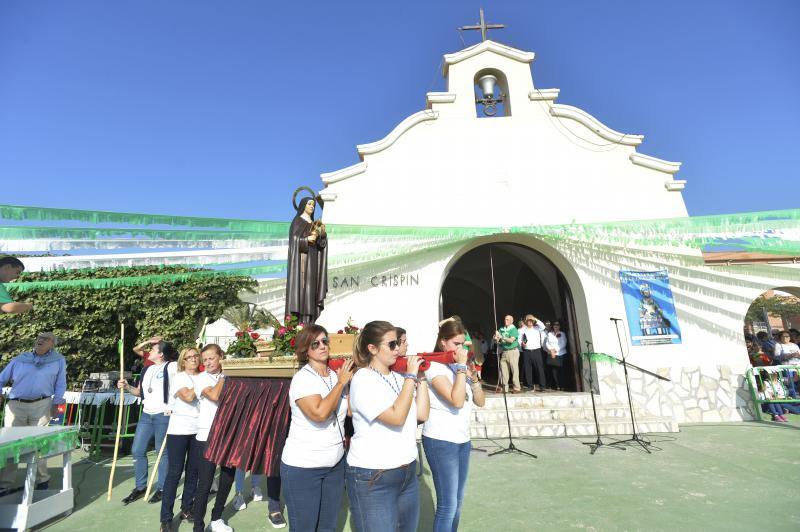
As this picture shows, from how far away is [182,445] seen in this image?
388 centimetres

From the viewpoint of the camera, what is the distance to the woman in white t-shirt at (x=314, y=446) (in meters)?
2.22

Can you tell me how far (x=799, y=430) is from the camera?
6836 mm

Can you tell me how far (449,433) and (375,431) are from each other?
2.51 ft

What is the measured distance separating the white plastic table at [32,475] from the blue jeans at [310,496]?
3155 mm

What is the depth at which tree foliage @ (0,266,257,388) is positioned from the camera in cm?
934

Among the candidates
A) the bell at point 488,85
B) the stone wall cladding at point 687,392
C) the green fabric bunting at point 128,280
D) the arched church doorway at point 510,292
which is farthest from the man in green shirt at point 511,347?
the bell at point 488,85

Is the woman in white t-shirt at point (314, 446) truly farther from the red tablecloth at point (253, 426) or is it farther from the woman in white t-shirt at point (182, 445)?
the woman in white t-shirt at point (182, 445)

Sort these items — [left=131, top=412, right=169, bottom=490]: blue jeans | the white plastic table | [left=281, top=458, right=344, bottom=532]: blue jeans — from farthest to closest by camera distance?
1. [left=131, top=412, right=169, bottom=490]: blue jeans
2. the white plastic table
3. [left=281, top=458, right=344, bottom=532]: blue jeans

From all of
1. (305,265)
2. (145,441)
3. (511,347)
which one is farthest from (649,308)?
(145,441)

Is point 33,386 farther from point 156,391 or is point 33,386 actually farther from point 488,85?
point 488,85

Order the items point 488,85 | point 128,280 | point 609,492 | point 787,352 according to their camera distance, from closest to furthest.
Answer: point 609,492
point 128,280
point 787,352
point 488,85

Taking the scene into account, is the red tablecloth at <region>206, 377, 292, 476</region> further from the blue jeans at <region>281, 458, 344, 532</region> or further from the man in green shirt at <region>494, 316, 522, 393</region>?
the man in green shirt at <region>494, 316, 522, 393</region>

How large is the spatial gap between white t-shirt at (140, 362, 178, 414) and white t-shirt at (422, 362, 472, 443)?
3.31m

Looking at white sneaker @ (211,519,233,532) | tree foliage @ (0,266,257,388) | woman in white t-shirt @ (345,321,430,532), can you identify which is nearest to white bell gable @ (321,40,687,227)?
tree foliage @ (0,266,257,388)
